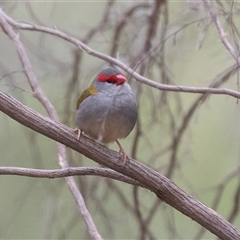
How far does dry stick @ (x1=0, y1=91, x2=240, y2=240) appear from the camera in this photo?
1.85 m

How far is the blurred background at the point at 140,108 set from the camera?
260 cm

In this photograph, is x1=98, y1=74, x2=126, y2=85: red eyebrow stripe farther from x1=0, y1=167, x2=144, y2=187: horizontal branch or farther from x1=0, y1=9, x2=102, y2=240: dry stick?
x1=0, y1=167, x2=144, y2=187: horizontal branch

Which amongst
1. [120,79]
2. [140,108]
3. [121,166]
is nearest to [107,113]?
[120,79]

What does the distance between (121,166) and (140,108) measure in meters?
1.12

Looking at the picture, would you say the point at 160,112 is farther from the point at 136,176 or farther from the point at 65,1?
the point at 65,1

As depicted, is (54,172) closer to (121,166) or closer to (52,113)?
(121,166)

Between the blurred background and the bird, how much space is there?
0.17m

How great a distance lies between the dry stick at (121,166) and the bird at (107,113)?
0.69 ft

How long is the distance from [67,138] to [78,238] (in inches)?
62.5

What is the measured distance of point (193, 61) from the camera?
344 centimetres

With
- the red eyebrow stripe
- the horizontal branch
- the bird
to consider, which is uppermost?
the red eyebrow stripe

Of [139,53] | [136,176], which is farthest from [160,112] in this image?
[136,176]

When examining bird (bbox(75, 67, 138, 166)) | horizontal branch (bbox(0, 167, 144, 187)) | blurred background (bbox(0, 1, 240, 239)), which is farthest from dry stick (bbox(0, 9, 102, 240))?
horizontal branch (bbox(0, 167, 144, 187))

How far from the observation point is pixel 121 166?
1939 mm
